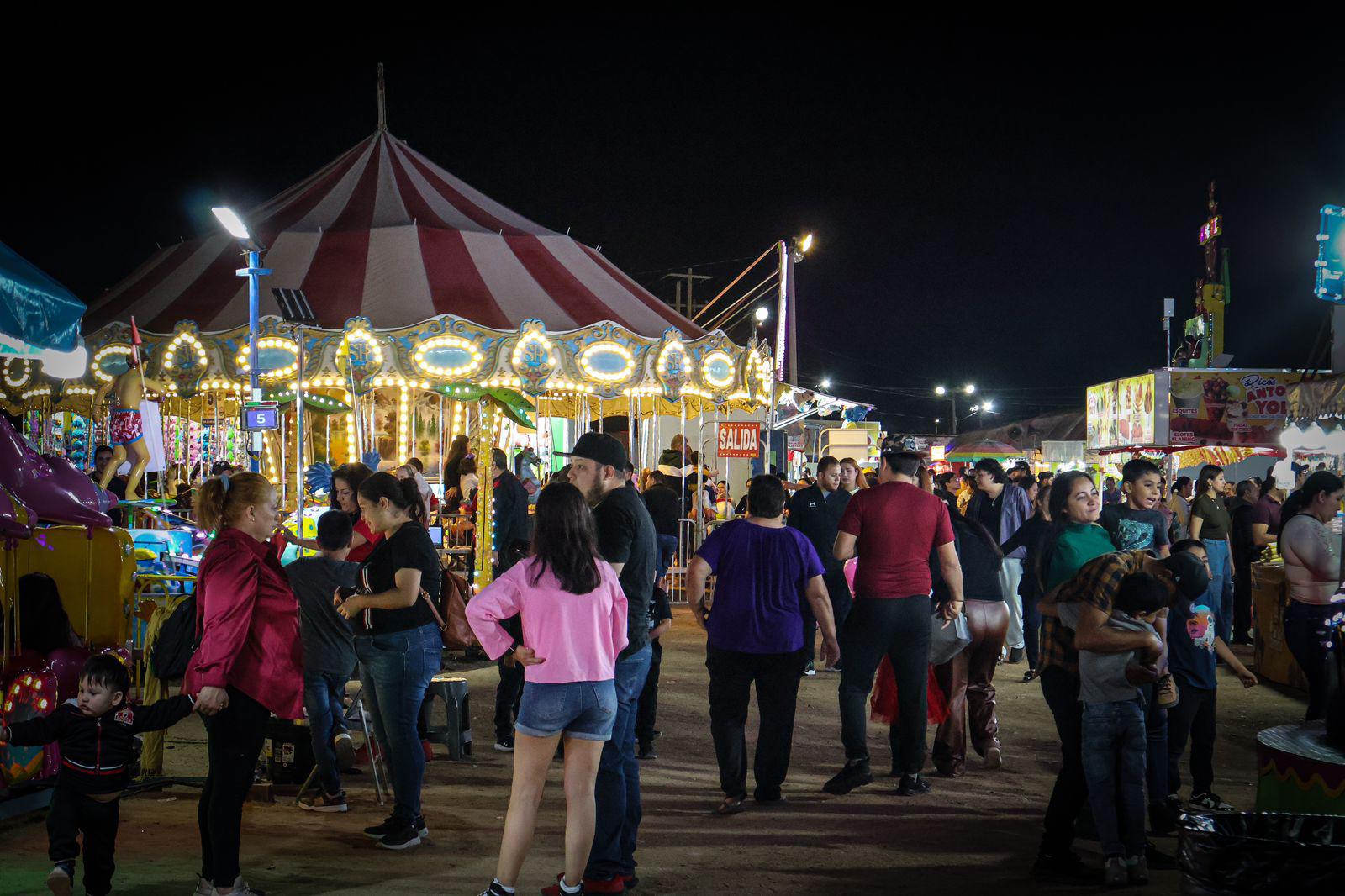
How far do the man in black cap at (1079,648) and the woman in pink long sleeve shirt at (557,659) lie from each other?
6.69ft

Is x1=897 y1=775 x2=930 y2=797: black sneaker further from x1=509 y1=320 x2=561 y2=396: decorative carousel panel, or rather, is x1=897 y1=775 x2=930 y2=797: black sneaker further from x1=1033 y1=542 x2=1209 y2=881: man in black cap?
x1=509 y1=320 x2=561 y2=396: decorative carousel panel

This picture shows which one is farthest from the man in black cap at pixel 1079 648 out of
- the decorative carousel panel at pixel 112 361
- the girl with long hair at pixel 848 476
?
the decorative carousel panel at pixel 112 361

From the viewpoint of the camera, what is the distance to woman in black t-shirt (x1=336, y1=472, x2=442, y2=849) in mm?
5629

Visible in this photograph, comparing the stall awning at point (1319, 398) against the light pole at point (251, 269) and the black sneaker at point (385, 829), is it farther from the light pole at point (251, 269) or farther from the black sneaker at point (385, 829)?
the black sneaker at point (385, 829)

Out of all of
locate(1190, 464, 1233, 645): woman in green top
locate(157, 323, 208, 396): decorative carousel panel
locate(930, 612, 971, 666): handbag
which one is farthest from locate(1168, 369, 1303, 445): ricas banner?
locate(930, 612, 971, 666): handbag

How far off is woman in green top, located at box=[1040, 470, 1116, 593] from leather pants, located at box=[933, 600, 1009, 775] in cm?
160

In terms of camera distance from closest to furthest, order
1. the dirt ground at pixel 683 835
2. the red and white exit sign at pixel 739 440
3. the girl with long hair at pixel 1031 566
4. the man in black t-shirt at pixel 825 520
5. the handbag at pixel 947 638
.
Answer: the dirt ground at pixel 683 835 → the handbag at pixel 947 638 → the girl with long hair at pixel 1031 566 → the man in black t-shirt at pixel 825 520 → the red and white exit sign at pixel 739 440

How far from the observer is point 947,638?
7285 mm

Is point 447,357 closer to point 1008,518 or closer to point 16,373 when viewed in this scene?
point 16,373

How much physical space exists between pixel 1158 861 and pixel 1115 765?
2.28ft

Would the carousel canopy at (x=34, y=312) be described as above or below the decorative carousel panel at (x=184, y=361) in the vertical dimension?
below

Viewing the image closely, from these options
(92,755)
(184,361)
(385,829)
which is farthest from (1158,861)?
(184,361)

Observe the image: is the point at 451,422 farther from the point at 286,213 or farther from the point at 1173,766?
the point at 1173,766

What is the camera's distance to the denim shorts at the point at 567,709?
4590 millimetres
